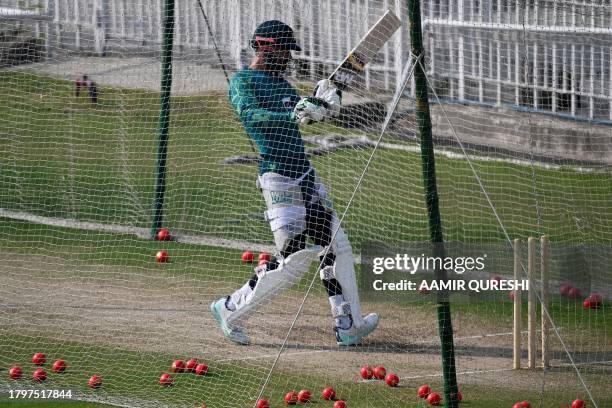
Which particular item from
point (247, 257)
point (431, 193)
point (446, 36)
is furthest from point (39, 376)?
point (446, 36)

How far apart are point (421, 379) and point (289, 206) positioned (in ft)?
5.55

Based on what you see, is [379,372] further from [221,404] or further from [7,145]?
[7,145]

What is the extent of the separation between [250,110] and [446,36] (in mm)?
3450

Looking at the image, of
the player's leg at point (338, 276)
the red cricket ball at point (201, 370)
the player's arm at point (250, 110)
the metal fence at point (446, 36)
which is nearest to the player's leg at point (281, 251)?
the player's leg at point (338, 276)

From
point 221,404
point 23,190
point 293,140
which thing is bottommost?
point 221,404

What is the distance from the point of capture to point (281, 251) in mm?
8773

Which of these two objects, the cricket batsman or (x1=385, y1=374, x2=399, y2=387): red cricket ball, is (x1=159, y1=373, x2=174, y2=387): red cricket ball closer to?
the cricket batsman

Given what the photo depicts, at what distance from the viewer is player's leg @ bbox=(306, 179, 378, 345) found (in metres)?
8.84

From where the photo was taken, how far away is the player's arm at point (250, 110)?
8664 millimetres

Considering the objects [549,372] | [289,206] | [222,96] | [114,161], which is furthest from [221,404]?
[114,161]

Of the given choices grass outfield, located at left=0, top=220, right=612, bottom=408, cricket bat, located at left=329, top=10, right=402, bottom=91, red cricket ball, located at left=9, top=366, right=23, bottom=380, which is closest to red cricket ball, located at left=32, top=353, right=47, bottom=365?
grass outfield, located at left=0, top=220, right=612, bottom=408

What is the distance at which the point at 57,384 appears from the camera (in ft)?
27.0

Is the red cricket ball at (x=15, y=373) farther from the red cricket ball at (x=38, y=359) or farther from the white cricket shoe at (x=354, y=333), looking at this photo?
the white cricket shoe at (x=354, y=333)

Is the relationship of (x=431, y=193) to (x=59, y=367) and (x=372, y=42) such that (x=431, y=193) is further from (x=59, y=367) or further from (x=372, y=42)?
(x=59, y=367)
